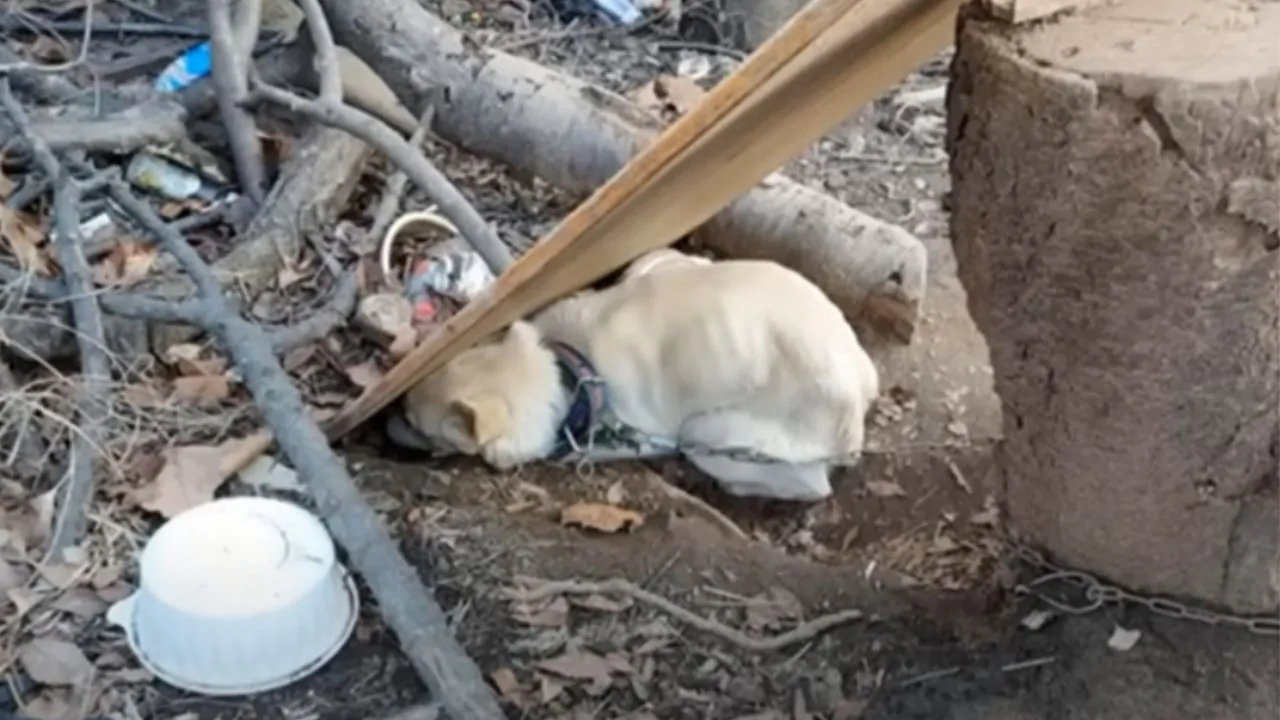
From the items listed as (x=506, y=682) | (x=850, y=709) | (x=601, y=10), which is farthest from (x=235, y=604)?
(x=601, y=10)

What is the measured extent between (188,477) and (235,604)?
1.52 feet

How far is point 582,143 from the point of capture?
10.9 ft

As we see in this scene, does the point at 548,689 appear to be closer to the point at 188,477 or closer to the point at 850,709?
the point at 850,709

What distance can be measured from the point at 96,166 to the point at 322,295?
61 cm

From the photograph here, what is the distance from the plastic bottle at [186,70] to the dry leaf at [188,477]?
1.32m

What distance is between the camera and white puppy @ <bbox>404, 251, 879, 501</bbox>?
2.71 meters

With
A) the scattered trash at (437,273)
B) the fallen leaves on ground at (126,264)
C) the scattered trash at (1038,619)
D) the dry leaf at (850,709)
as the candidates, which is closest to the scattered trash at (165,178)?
the fallen leaves on ground at (126,264)

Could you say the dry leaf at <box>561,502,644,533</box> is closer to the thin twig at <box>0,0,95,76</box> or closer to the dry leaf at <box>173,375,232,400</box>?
the dry leaf at <box>173,375,232,400</box>

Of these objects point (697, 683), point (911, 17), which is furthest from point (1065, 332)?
point (697, 683)

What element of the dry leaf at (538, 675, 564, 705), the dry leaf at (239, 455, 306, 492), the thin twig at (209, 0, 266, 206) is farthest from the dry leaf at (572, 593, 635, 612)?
the thin twig at (209, 0, 266, 206)

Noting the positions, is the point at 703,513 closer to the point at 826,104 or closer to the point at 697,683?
the point at 697,683

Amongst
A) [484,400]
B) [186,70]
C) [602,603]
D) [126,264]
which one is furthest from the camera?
[186,70]

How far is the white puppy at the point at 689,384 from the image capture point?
2711mm

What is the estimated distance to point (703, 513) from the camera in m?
2.66
